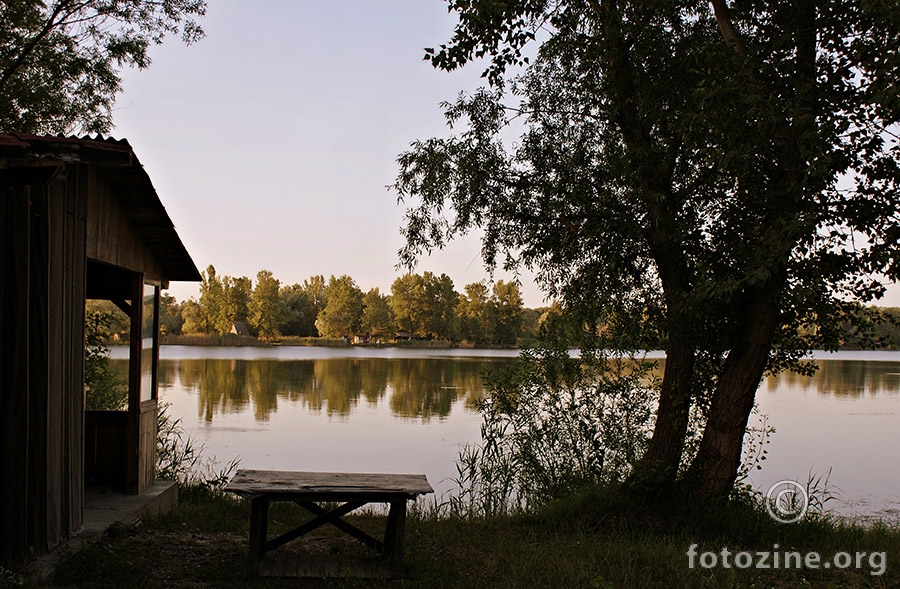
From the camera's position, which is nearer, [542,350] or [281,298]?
[542,350]

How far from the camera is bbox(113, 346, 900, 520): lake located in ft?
42.1

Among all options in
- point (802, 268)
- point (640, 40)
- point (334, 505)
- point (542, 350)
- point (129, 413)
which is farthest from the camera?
point (542, 350)

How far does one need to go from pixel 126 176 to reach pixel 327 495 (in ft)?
11.3

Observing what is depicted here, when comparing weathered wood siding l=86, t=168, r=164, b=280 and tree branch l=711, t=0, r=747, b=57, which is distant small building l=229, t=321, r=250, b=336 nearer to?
weathered wood siding l=86, t=168, r=164, b=280

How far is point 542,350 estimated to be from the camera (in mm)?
9828

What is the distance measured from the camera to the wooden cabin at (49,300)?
16.1 feet

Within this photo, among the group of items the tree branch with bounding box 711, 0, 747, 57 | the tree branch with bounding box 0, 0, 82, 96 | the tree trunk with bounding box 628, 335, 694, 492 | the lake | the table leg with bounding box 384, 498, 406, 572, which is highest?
the tree branch with bounding box 0, 0, 82, 96

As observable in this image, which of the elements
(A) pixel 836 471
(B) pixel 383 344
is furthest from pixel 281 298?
(A) pixel 836 471

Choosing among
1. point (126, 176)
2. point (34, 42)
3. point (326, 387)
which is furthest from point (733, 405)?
point (326, 387)

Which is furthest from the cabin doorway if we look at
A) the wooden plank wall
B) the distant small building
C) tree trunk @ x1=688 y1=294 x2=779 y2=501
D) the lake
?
the distant small building

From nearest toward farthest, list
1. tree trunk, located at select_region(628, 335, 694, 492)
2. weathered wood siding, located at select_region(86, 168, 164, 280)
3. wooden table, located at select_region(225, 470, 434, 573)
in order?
1. wooden table, located at select_region(225, 470, 434, 573)
2. weathered wood siding, located at select_region(86, 168, 164, 280)
3. tree trunk, located at select_region(628, 335, 694, 492)

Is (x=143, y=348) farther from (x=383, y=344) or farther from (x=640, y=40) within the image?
(x=383, y=344)

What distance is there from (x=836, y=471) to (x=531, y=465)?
7.04m

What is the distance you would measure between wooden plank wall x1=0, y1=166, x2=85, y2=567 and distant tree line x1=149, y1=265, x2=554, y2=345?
64.2 meters
